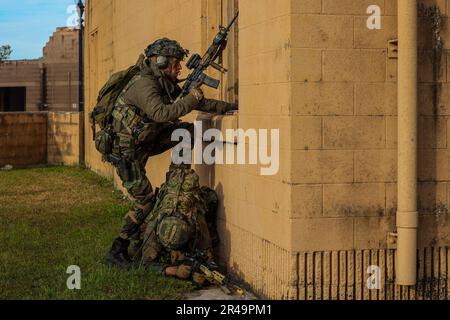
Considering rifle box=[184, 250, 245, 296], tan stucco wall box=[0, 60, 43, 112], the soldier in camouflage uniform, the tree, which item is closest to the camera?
rifle box=[184, 250, 245, 296]

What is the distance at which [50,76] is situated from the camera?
43250 mm

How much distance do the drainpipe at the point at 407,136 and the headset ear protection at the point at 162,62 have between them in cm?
245

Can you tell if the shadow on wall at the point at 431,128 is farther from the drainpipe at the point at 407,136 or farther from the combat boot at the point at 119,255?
the combat boot at the point at 119,255

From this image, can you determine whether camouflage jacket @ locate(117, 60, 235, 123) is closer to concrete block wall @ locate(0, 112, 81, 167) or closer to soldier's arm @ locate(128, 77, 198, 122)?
soldier's arm @ locate(128, 77, 198, 122)

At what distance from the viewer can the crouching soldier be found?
6.29 metres

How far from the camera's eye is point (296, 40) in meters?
5.20

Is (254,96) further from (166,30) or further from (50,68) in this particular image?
(50,68)

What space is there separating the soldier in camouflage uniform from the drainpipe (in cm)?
206

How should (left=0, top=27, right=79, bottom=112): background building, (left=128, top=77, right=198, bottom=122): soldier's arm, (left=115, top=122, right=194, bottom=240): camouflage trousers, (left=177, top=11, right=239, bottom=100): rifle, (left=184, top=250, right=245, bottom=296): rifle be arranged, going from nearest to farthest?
(left=184, top=250, right=245, bottom=296): rifle < (left=128, top=77, right=198, bottom=122): soldier's arm < (left=177, top=11, right=239, bottom=100): rifle < (left=115, top=122, right=194, bottom=240): camouflage trousers < (left=0, top=27, right=79, bottom=112): background building

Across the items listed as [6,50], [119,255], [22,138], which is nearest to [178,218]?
[119,255]

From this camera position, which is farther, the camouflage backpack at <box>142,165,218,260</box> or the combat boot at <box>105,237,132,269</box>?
the combat boot at <box>105,237,132,269</box>

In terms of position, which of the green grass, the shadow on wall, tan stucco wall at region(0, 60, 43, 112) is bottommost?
the green grass

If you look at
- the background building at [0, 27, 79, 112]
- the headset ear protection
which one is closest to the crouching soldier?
the headset ear protection
